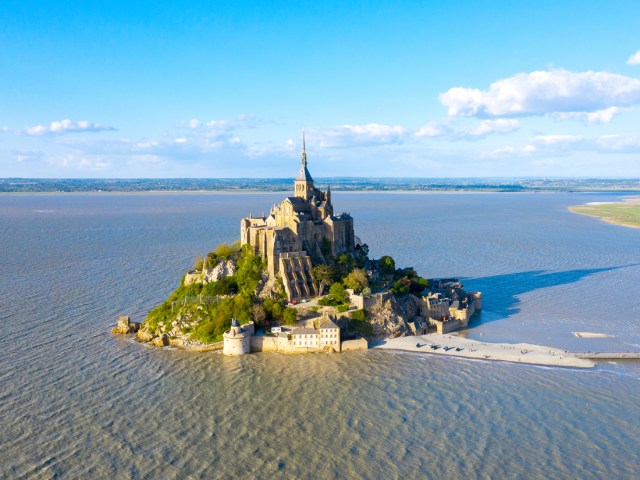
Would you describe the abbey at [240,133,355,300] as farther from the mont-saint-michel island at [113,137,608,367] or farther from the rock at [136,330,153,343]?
the rock at [136,330,153,343]

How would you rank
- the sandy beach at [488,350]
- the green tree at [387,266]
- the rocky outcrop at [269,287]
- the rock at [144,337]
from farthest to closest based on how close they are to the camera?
the green tree at [387,266] → the rocky outcrop at [269,287] → the rock at [144,337] → the sandy beach at [488,350]

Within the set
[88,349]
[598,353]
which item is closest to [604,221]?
[598,353]

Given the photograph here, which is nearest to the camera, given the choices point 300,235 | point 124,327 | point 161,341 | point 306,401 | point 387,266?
point 306,401

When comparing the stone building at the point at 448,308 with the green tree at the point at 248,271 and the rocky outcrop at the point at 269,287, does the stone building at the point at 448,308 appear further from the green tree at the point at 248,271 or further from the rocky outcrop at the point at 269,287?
the green tree at the point at 248,271

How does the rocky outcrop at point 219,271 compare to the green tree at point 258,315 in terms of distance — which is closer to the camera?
the green tree at point 258,315

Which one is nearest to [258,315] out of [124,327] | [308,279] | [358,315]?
[308,279]

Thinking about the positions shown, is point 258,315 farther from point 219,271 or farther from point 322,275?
point 322,275

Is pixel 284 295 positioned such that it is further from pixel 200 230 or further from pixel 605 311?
pixel 200 230

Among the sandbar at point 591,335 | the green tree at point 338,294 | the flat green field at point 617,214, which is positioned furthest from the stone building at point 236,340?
the flat green field at point 617,214

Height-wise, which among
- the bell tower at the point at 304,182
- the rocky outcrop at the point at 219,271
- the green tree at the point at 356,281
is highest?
the bell tower at the point at 304,182
